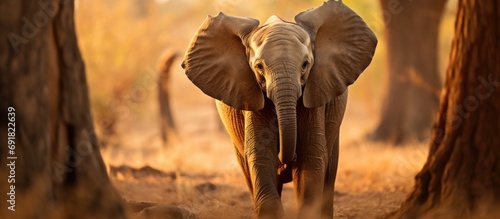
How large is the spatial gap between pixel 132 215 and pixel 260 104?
127cm

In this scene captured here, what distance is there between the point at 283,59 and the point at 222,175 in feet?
19.0

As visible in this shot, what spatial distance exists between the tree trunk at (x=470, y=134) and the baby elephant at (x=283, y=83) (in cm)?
75

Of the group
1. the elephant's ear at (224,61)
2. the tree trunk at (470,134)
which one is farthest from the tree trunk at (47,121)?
the tree trunk at (470,134)

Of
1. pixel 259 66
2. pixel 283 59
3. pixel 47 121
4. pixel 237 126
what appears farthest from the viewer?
pixel 237 126

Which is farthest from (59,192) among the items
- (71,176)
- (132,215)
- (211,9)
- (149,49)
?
(211,9)

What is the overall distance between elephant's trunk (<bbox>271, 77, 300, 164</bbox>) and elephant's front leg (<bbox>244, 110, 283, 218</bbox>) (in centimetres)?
42

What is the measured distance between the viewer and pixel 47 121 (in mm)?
4223

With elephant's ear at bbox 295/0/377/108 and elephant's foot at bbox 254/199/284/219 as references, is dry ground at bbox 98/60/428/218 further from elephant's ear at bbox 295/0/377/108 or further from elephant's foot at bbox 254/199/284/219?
elephant's ear at bbox 295/0/377/108

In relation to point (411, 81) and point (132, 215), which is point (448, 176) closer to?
point (132, 215)

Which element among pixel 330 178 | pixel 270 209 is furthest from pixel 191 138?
pixel 270 209

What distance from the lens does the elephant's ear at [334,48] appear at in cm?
594

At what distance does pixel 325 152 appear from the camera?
20.0 ft

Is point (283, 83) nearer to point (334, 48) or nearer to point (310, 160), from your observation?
point (310, 160)

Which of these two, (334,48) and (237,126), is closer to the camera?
(334,48)
